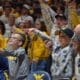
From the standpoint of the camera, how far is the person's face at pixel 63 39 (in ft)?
20.3

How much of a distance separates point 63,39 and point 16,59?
726mm

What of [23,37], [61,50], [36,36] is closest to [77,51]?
[61,50]

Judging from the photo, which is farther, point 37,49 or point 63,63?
point 37,49

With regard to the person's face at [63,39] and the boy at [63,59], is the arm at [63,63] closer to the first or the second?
the boy at [63,59]

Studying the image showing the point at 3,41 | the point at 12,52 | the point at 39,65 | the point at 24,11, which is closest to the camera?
the point at 12,52

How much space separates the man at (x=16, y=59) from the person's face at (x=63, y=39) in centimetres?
52

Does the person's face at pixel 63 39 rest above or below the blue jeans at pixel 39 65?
above

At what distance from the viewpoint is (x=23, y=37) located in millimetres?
6426

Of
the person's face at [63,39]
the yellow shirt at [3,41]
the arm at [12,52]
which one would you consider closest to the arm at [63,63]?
the person's face at [63,39]

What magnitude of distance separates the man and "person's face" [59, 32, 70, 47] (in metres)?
0.52

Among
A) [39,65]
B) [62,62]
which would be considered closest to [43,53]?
[39,65]

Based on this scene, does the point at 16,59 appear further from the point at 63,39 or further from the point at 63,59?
the point at 63,39

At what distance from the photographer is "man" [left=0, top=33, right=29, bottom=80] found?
A: 19.2ft

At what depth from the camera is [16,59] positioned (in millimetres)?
5930
